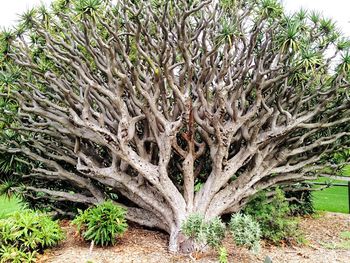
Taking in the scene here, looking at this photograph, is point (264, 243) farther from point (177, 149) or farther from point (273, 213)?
point (177, 149)

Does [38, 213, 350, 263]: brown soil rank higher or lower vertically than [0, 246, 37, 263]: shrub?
higher

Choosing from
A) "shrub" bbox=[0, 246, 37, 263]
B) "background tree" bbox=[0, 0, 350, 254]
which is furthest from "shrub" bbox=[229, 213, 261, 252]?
"shrub" bbox=[0, 246, 37, 263]

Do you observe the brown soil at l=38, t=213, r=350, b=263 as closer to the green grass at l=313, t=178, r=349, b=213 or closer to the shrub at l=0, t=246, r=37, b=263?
the shrub at l=0, t=246, r=37, b=263

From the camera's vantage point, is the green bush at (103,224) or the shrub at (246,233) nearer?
the shrub at (246,233)

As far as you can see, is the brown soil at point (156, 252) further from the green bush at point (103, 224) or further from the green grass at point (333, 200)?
the green grass at point (333, 200)

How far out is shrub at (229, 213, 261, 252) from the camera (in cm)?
630

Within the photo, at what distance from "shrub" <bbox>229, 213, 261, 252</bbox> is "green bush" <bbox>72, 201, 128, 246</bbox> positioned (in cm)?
220

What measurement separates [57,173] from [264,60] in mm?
5398

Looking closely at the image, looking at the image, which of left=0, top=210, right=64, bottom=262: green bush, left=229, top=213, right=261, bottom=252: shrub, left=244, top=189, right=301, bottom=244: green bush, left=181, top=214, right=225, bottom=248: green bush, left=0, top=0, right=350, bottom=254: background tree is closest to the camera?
left=229, top=213, right=261, bottom=252: shrub

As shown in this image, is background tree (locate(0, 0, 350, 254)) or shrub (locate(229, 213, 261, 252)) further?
background tree (locate(0, 0, 350, 254))

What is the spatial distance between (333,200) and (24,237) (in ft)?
39.7

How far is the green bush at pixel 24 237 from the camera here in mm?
6594

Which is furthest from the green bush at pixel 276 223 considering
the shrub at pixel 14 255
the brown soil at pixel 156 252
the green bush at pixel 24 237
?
the shrub at pixel 14 255

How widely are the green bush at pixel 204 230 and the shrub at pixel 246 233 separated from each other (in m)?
0.25
